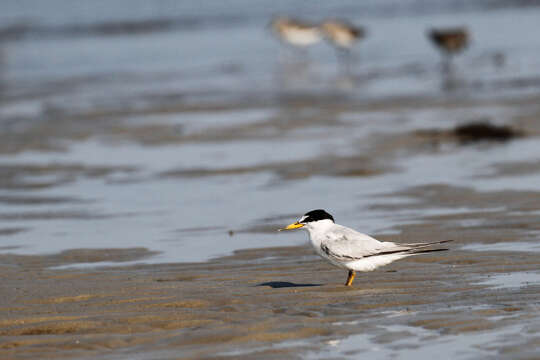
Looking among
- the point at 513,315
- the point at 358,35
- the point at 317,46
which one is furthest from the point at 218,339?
the point at 317,46

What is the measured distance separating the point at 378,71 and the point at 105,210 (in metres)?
12.4

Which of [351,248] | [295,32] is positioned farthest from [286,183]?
[295,32]

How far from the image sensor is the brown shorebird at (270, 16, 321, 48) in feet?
92.3

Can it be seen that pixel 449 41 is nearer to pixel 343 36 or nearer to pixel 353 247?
pixel 343 36

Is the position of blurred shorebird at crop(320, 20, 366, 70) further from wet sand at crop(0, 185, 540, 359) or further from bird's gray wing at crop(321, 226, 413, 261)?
bird's gray wing at crop(321, 226, 413, 261)

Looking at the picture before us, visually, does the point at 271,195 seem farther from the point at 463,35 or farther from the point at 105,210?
the point at 463,35

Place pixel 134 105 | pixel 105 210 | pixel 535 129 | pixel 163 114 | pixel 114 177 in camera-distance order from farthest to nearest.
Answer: pixel 134 105
pixel 163 114
pixel 535 129
pixel 114 177
pixel 105 210

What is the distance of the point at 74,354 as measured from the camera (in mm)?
5836

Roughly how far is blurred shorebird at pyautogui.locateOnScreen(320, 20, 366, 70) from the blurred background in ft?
0.28

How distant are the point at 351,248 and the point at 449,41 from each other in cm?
1589

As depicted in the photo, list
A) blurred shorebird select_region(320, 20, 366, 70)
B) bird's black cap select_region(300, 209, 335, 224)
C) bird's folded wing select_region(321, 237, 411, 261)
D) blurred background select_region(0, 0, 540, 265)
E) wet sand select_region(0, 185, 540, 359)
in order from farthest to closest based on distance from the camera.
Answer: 1. blurred shorebird select_region(320, 20, 366, 70)
2. blurred background select_region(0, 0, 540, 265)
3. bird's black cap select_region(300, 209, 335, 224)
4. bird's folded wing select_region(321, 237, 411, 261)
5. wet sand select_region(0, 185, 540, 359)

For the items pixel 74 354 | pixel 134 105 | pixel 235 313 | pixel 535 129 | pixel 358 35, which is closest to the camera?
pixel 74 354

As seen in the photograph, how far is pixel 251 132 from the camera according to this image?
629 inches

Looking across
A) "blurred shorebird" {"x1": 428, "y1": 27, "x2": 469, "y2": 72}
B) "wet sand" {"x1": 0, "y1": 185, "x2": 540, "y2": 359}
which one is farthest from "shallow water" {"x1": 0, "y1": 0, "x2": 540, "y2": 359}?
"blurred shorebird" {"x1": 428, "y1": 27, "x2": 469, "y2": 72}
